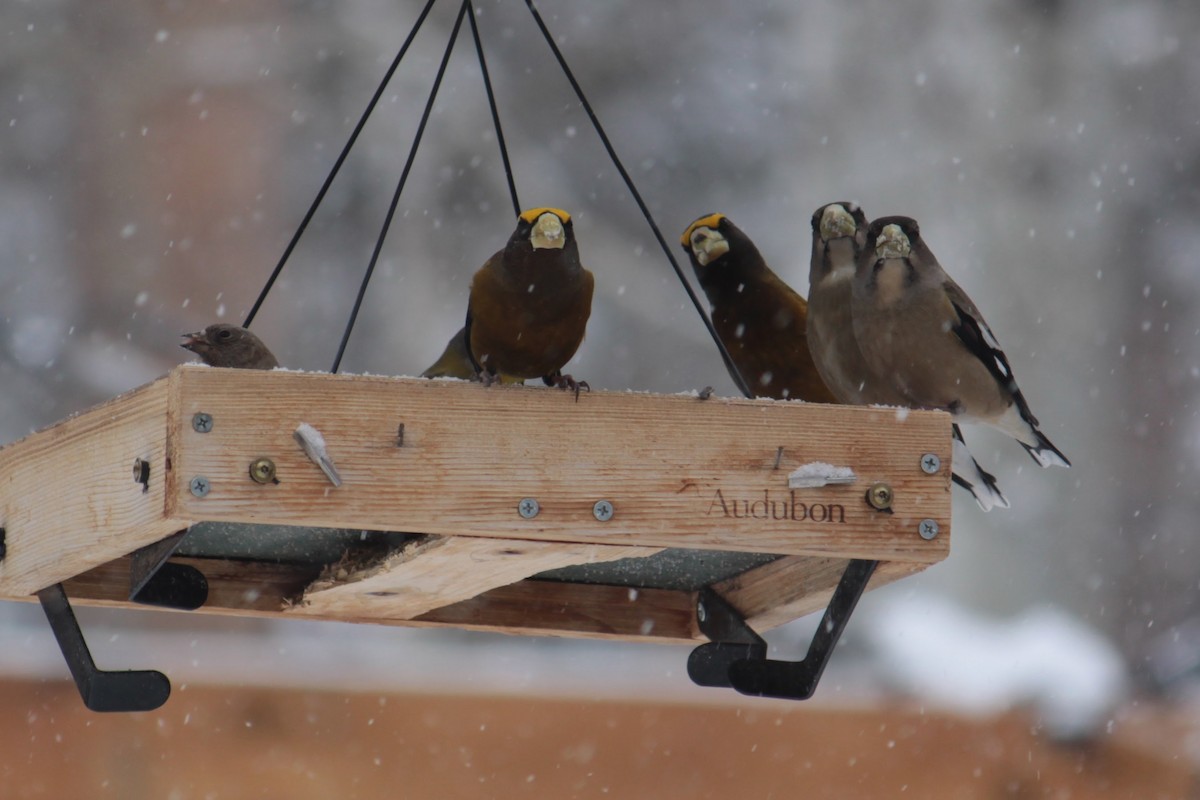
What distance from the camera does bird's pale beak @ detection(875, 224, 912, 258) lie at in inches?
137

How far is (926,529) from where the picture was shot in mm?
2666

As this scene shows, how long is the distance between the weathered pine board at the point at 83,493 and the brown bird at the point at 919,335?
63.3 inches

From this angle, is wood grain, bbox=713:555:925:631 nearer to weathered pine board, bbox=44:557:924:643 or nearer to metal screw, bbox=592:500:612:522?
weathered pine board, bbox=44:557:924:643

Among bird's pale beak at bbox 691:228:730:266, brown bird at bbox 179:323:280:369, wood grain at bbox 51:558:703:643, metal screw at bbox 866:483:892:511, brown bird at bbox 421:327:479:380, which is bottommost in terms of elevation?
wood grain at bbox 51:558:703:643

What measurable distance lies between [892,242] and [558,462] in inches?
48.8

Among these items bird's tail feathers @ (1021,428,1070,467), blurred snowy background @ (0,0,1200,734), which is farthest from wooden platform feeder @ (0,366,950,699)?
blurred snowy background @ (0,0,1200,734)

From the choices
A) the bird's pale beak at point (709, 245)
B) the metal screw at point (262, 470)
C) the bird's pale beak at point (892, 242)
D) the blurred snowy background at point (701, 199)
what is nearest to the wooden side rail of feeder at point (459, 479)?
the metal screw at point (262, 470)

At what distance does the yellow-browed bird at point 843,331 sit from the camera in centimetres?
356

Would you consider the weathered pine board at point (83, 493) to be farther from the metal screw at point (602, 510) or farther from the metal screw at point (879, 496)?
the metal screw at point (879, 496)

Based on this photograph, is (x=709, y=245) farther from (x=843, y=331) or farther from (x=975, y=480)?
(x=975, y=480)

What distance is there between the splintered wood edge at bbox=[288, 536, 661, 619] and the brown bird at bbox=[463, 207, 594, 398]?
0.59 meters

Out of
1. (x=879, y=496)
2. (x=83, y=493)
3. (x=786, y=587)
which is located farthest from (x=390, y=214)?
(x=786, y=587)

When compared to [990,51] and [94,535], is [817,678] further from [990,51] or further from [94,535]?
[990,51]

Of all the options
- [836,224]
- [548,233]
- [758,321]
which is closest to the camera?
[548,233]
